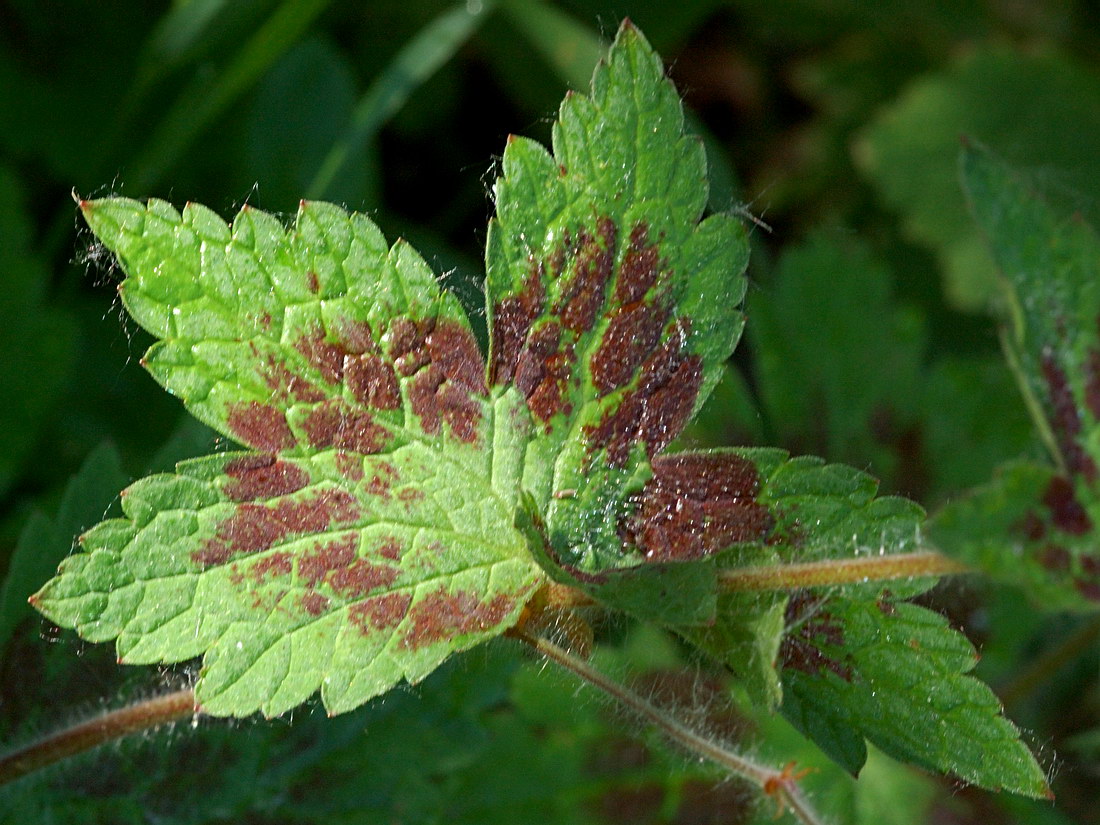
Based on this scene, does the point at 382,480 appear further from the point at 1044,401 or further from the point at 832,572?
the point at 1044,401

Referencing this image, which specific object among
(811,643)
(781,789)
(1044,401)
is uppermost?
(1044,401)

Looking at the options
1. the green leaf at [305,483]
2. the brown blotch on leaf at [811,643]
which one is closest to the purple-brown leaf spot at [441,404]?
the green leaf at [305,483]

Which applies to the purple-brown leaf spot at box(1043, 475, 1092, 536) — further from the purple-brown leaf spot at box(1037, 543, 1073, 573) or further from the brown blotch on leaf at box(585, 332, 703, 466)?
the brown blotch on leaf at box(585, 332, 703, 466)

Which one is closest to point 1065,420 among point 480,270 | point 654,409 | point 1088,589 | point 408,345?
point 1088,589

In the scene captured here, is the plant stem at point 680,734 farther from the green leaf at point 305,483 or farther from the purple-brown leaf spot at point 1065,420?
the purple-brown leaf spot at point 1065,420

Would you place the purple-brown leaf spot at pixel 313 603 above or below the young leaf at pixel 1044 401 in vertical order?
above

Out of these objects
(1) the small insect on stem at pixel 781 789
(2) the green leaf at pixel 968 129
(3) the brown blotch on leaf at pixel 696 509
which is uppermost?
(3) the brown blotch on leaf at pixel 696 509

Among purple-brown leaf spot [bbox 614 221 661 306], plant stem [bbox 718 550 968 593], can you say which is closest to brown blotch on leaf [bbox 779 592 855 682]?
plant stem [bbox 718 550 968 593]

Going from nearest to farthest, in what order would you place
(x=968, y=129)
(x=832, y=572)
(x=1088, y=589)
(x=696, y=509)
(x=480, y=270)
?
(x=1088, y=589) → (x=832, y=572) → (x=696, y=509) → (x=480, y=270) → (x=968, y=129)
